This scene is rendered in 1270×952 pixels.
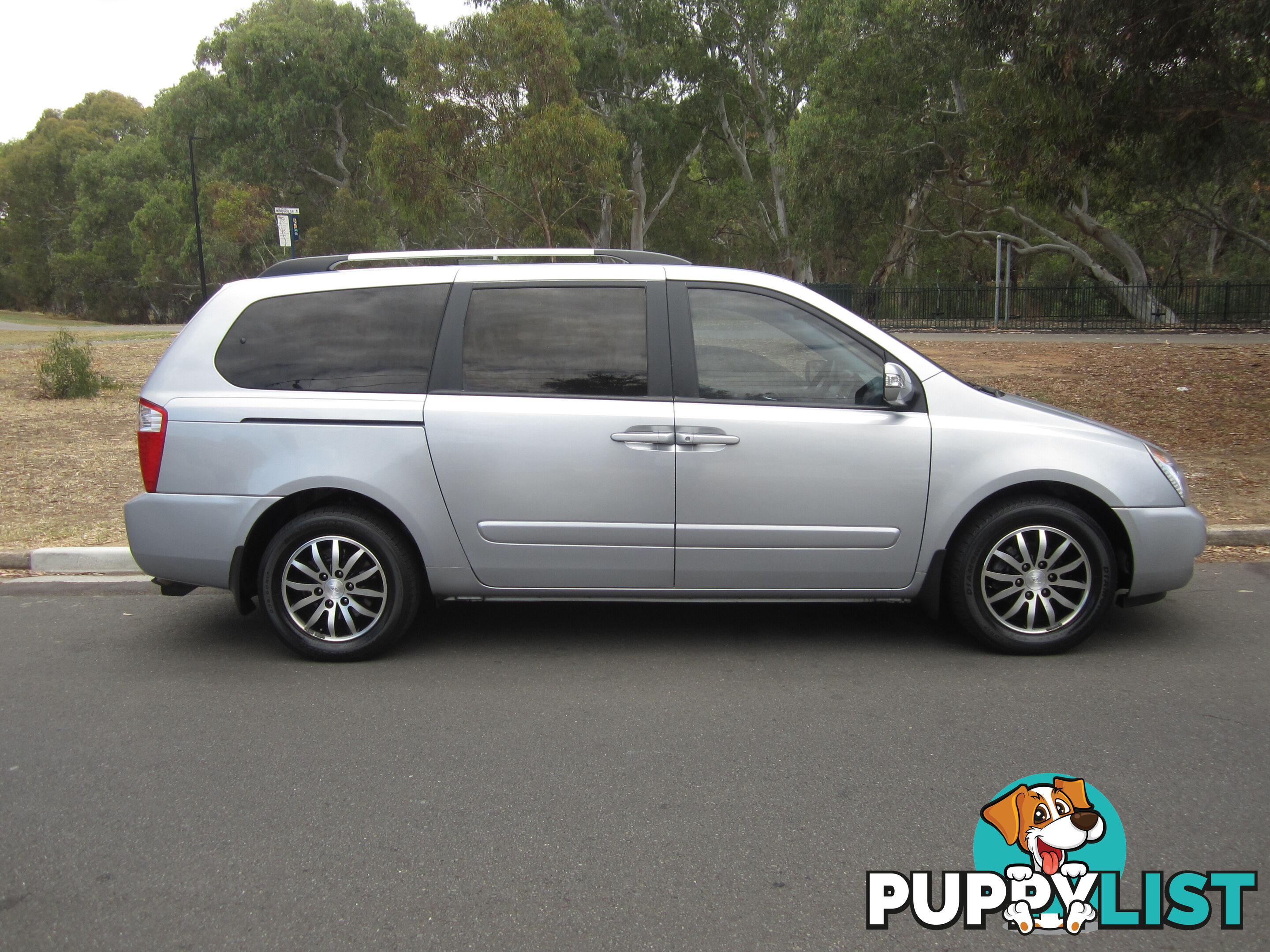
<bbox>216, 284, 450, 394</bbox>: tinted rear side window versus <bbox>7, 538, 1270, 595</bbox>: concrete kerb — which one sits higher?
<bbox>216, 284, 450, 394</bbox>: tinted rear side window

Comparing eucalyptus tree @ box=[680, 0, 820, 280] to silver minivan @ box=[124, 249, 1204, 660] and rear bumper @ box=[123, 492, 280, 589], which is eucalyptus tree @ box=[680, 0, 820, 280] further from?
rear bumper @ box=[123, 492, 280, 589]

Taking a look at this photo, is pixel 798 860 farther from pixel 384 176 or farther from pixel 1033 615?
pixel 384 176

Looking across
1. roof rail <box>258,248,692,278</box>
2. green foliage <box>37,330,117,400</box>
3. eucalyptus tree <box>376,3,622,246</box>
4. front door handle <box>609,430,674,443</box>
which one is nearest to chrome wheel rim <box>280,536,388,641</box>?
front door handle <box>609,430,674,443</box>

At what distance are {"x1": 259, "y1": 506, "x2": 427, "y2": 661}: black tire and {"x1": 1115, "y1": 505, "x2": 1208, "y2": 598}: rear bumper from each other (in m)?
3.37

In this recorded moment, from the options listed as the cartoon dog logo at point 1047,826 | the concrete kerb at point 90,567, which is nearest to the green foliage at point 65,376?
the concrete kerb at point 90,567

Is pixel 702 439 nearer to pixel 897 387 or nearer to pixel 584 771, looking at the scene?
pixel 897 387

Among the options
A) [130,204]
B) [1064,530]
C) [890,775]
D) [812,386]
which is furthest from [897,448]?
[130,204]

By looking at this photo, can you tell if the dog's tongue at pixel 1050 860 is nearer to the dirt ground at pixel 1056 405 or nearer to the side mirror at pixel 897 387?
the side mirror at pixel 897 387

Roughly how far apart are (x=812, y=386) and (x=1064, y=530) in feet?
4.39

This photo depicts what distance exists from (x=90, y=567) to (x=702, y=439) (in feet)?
14.1

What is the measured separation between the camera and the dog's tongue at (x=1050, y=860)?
326cm

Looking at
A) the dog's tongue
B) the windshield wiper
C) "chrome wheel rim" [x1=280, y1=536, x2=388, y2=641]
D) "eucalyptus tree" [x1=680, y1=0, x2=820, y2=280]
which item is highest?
"eucalyptus tree" [x1=680, y1=0, x2=820, y2=280]

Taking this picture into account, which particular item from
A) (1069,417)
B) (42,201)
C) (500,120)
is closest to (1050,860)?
(1069,417)

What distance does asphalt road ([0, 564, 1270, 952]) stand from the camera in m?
3.01
